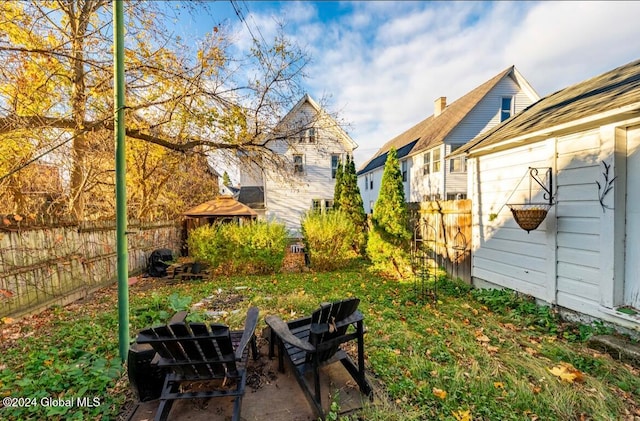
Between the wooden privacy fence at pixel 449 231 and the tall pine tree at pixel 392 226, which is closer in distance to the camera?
the wooden privacy fence at pixel 449 231

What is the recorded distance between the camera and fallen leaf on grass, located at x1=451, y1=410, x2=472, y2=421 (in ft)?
6.87

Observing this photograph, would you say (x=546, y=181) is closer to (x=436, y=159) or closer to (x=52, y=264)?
(x=52, y=264)

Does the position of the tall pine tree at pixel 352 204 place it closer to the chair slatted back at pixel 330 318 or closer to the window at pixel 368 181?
the chair slatted back at pixel 330 318

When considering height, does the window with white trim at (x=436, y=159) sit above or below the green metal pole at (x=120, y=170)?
above

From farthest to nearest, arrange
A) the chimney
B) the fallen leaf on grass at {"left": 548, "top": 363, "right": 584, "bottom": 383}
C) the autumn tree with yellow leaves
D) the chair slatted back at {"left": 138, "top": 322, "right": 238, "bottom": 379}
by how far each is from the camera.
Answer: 1. the chimney
2. the autumn tree with yellow leaves
3. the fallen leaf on grass at {"left": 548, "top": 363, "right": 584, "bottom": 383}
4. the chair slatted back at {"left": 138, "top": 322, "right": 238, "bottom": 379}

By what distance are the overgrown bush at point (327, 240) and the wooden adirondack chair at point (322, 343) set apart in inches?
202

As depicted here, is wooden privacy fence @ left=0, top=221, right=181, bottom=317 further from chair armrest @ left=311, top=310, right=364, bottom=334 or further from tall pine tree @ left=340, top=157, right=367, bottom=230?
tall pine tree @ left=340, top=157, right=367, bottom=230

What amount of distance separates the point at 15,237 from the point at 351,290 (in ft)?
19.4

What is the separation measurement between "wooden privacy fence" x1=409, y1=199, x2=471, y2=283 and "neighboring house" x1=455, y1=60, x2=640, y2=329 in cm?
58

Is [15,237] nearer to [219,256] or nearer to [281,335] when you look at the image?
[219,256]

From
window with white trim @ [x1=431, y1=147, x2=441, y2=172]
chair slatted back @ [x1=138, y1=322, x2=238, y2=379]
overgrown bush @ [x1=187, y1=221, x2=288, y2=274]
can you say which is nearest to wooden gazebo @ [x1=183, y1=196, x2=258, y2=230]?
overgrown bush @ [x1=187, y1=221, x2=288, y2=274]

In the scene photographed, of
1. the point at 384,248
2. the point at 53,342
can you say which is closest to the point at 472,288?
the point at 384,248

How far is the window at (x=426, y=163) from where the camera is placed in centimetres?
1557

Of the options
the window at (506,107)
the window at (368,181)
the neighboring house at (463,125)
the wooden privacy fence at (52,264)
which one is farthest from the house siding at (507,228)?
the window at (368,181)
